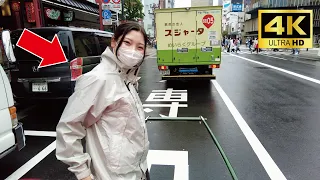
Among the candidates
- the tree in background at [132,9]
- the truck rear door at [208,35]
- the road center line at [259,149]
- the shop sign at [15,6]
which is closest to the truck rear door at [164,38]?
the truck rear door at [208,35]

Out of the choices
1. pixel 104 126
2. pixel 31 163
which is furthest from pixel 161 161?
pixel 104 126

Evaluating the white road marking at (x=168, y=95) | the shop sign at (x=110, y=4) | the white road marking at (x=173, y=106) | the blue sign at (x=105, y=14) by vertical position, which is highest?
the shop sign at (x=110, y=4)

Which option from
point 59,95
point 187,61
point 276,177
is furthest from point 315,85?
point 59,95

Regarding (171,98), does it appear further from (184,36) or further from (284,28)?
(284,28)

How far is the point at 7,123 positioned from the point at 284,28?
25.3 feet

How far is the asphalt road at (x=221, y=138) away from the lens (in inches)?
144

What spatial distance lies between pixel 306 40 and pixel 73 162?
8.98 m

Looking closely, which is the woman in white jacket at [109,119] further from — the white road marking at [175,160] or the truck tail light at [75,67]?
the truck tail light at [75,67]

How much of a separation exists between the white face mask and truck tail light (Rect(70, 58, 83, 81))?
4.57 m

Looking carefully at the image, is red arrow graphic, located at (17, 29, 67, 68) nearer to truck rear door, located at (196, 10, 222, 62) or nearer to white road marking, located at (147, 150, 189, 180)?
white road marking, located at (147, 150, 189, 180)

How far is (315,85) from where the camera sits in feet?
32.7

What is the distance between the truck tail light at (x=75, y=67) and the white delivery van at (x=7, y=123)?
2524 millimetres

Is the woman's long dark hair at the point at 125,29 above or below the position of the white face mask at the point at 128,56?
above

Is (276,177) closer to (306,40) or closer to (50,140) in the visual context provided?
(50,140)
